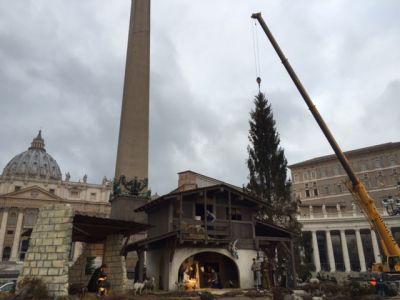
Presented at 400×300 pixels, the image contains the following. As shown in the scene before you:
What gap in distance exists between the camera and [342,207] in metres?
61.9

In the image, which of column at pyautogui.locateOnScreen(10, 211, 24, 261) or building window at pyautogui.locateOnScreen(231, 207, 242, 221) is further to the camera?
column at pyautogui.locateOnScreen(10, 211, 24, 261)

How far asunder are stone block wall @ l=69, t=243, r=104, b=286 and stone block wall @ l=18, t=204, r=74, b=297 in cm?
749

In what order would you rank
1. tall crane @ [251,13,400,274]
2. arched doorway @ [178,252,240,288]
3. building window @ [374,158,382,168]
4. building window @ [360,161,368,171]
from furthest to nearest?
building window @ [360,161,368,171] → building window @ [374,158,382,168] → arched doorway @ [178,252,240,288] → tall crane @ [251,13,400,274]

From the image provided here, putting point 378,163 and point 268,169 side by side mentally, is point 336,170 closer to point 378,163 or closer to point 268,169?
point 378,163

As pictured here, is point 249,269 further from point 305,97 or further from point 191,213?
point 305,97

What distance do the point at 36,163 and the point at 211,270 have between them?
12335cm

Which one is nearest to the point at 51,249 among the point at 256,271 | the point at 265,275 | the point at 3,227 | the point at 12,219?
the point at 256,271

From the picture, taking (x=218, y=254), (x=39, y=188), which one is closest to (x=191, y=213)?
(x=218, y=254)

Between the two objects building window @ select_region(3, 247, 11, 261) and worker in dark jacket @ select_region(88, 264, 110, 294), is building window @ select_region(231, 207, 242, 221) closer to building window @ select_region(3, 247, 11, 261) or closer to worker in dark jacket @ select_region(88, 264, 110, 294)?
worker in dark jacket @ select_region(88, 264, 110, 294)

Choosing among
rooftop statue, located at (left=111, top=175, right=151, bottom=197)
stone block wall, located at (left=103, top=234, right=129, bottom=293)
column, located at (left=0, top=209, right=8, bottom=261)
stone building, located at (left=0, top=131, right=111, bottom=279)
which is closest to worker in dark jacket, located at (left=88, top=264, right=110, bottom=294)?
stone block wall, located at (left=103, top=234, right=129, bottom=293)

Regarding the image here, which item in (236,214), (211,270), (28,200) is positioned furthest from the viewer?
(28,200)

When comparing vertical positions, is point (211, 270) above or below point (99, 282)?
above

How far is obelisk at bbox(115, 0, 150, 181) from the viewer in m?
21.9

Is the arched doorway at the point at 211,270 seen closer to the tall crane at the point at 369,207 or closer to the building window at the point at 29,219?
the tall crane at the point at 369,207
